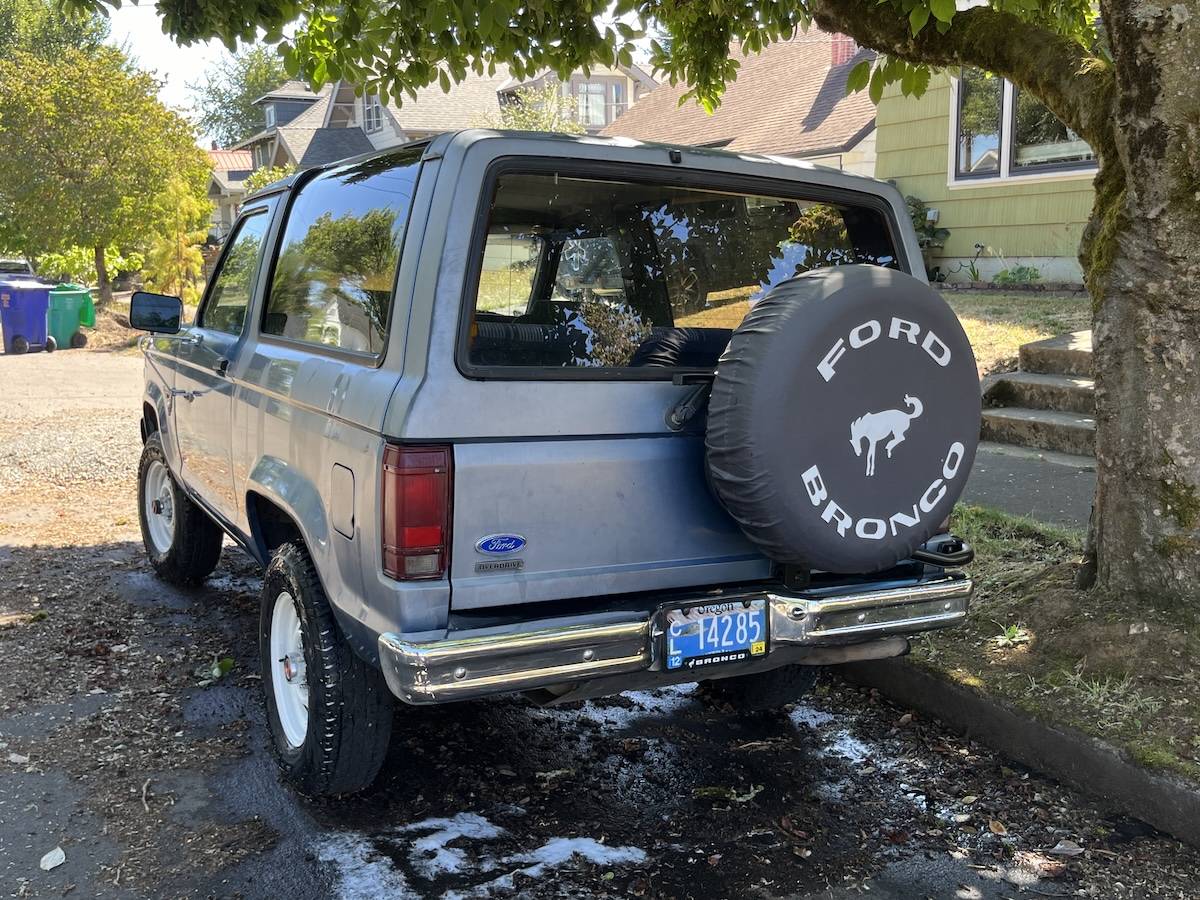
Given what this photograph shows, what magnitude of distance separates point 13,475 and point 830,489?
765 cm

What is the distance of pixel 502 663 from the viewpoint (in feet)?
8.85

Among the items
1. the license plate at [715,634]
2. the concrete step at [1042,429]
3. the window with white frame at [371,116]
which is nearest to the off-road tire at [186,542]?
the license plate at [715,634]

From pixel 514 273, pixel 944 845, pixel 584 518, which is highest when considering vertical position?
pixel 514 273

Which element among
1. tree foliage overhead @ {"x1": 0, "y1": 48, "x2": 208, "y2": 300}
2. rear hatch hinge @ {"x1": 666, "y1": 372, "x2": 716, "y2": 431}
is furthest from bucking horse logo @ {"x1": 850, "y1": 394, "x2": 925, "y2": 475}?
tree foliage overhead @ {"x1": 0, "y1": 48, "x2": 208, "y2": 300}

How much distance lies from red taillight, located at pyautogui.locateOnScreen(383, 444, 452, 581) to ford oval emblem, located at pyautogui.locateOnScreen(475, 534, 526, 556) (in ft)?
0.31

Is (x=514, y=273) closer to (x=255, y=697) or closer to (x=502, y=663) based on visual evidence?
(x=502, y=663)

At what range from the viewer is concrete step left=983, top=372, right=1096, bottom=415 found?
7965 millimetres

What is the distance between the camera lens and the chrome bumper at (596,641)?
8.69 ft

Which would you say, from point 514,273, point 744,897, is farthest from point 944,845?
point 514,273

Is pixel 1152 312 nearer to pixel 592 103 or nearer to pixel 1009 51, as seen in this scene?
pixel 1009 51

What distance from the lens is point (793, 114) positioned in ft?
71.0

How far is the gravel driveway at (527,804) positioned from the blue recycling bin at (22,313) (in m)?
14.5

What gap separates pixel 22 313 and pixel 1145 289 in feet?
58.2

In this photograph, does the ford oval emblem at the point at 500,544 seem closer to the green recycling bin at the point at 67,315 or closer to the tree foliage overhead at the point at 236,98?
the green recycling bin at the point at 67,315
